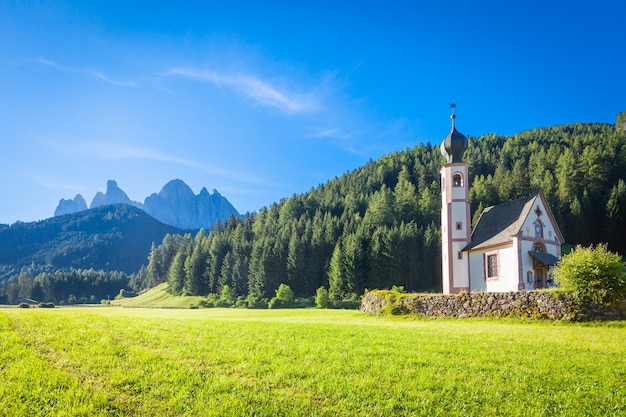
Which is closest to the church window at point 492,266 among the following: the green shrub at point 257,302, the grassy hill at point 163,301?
the green shrub at point 257,302

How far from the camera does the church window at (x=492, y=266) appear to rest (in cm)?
3688

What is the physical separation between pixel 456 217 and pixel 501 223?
3.74m

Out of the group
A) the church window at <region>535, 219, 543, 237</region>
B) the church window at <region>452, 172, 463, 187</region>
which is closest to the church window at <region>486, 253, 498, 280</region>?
the church window at <region>535, 219, 543, 237</region>

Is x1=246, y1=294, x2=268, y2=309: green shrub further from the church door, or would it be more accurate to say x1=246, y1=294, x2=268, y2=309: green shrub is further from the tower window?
the church door

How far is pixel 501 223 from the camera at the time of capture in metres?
38.4

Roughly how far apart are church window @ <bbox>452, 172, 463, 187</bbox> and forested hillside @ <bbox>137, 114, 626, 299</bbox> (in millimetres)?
26679

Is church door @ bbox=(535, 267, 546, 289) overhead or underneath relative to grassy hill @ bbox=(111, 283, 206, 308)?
overhead

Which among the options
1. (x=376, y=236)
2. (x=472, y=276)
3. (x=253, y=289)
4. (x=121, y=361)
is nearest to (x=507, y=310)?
(x=472, y=276)

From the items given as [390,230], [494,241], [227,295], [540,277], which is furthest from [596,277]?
[227,295]

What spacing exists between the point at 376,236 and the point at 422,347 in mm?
59317

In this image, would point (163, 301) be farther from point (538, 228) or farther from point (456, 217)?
point (538, 228)

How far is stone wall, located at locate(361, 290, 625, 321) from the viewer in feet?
74.9

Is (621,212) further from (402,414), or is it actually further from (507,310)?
(402,414)

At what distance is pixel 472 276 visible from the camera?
38750mm
